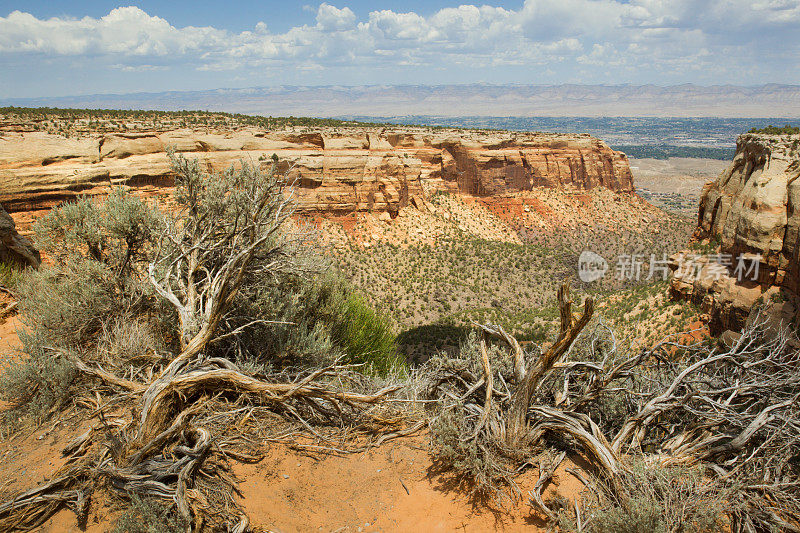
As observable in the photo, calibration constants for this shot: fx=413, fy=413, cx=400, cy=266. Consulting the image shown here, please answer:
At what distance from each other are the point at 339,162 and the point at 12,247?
19.5 m

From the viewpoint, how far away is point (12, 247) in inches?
446

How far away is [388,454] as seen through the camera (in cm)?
535

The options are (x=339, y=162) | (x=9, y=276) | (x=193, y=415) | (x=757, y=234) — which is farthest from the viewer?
(x=339, y=162)

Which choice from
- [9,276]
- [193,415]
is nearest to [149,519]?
[193,415]

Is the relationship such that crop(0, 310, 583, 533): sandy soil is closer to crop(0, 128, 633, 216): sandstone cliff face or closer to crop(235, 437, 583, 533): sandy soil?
crop(235, 437, 583, 533): sandy soil

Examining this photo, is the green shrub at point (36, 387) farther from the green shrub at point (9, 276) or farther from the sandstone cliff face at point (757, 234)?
the sandstone cliff face at point (757, 234)

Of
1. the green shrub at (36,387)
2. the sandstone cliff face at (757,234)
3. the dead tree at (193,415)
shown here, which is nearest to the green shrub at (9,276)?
the dead tree at (193,415)

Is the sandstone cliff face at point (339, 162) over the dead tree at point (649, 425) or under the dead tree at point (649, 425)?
over

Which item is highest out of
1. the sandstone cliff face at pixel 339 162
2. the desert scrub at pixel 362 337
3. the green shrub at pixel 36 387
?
the sandstone cliff face at pixel 339 162

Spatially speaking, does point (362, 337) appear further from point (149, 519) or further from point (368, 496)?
point (149, 519)

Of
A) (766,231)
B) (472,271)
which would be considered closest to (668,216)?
(472,271)

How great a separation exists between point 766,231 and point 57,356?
18.9m

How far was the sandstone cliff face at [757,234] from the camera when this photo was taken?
524 inches

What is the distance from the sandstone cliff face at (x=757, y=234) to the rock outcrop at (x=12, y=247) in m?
22.2
